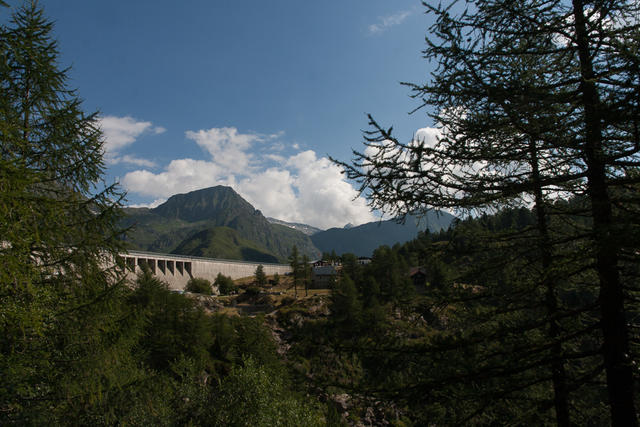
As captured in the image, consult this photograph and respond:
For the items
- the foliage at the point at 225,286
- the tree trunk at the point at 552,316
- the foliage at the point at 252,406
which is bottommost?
the foliage at the point at 225,286

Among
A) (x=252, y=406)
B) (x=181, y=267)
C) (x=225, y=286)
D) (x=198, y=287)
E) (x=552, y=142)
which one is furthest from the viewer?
(x=181, y=267)

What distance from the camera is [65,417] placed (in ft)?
24.6

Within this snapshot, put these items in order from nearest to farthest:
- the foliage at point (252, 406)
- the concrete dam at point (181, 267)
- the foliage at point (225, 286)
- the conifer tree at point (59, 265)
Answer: the conifer tree at point (59, 265) → the foliage at point (252, 406) → the concrete dam at point (181, 267) → the foliage at point (225, 286)

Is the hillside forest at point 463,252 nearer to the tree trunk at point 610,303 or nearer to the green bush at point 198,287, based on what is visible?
the tree trunk at point 610,303

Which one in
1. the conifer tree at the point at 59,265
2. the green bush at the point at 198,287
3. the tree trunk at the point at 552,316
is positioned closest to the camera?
the tree trunk at the point at 552,316

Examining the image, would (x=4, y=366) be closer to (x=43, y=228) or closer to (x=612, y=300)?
(x=43, y=228)

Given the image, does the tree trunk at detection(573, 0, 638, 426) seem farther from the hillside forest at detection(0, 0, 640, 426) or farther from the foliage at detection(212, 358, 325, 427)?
the foliage at detection(212, 358, 325, 427)

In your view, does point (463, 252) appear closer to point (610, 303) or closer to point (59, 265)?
point (610, 303)

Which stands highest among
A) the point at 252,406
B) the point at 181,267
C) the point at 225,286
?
the point at 181,267

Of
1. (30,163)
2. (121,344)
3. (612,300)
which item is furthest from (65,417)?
(612,300)

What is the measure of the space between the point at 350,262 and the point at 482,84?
63.6 meters

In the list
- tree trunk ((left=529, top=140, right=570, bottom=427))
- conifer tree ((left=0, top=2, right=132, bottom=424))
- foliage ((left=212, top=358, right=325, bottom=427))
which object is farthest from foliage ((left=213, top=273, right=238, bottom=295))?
tree trunk ((left=529, top=140, right=570, bottom=427))

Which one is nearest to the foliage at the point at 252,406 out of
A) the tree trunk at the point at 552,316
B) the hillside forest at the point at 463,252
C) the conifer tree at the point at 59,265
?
the hillside forest at the point at 463,252

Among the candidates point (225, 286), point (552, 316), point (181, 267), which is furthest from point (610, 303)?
point (181, 267)
